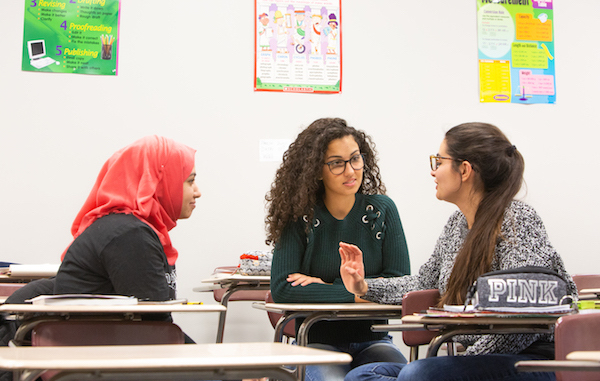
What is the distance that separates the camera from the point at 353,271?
5.97 feet

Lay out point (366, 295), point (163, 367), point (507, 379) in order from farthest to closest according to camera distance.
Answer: point (366, 295)
point (507, 379)
point (163, 367)

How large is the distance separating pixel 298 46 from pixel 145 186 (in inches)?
95.7

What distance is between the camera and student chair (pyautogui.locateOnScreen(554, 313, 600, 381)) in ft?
3.77

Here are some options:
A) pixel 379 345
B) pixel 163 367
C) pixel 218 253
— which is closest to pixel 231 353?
pixel 163 367

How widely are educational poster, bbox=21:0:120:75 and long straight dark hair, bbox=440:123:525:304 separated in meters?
2.84

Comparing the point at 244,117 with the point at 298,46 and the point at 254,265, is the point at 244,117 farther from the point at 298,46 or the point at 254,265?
the point at 254,265

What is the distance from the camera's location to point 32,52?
3836mm

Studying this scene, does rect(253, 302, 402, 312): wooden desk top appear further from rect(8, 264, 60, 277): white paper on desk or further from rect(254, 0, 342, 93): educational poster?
rect(254, 0, 342, 93): educational poster

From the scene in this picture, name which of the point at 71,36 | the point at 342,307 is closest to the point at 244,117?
the point at 71,36

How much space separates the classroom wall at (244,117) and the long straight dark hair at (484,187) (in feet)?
7.75

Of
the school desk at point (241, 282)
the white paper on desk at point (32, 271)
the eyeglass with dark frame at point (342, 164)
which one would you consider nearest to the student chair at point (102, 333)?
the eyeglass with dark frame at point (342, 164)

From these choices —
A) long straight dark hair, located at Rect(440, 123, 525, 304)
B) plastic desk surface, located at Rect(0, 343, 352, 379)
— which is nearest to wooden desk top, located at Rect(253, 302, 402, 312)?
long straight dark hair, located at Rect(440, 123, 525, 304)

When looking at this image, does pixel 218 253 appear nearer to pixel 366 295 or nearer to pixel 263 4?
pixel 263 4

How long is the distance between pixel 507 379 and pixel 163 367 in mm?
900
